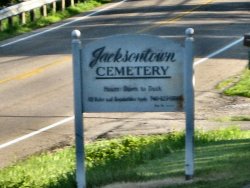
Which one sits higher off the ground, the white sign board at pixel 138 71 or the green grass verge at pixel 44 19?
the green grass verge at pixel 44 19

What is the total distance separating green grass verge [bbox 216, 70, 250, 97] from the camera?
64.6ft

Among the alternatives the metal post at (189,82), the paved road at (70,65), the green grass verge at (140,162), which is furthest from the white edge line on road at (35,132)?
the metal post at (189,82)

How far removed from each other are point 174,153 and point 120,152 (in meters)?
1.71

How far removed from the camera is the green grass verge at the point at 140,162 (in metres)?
9.36

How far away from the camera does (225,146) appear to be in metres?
11.5

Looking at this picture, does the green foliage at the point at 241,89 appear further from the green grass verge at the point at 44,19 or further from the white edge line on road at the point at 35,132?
the green grass verge at the point at 44,19

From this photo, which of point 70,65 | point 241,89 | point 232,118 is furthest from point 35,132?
point 70,65

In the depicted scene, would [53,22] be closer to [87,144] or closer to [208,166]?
[87,144]

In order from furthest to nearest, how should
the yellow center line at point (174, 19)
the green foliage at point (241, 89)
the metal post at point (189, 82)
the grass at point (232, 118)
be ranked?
1. the yellow center line at point (174, 19)
2. the green foliage at point (241, 89)
3. the grass at point (232, 118)
4. the metal post at point (189, 82)

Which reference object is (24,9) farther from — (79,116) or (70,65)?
(79,116)

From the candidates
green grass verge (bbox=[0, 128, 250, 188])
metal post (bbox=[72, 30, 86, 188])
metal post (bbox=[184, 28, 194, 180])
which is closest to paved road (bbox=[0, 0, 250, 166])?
green grass verge (bbox=[0, 128, 250, 188])

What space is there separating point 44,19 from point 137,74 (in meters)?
24.4

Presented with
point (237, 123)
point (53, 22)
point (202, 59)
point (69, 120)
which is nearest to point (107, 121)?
point (69, 120)

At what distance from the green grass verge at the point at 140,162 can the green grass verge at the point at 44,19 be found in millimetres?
15748
